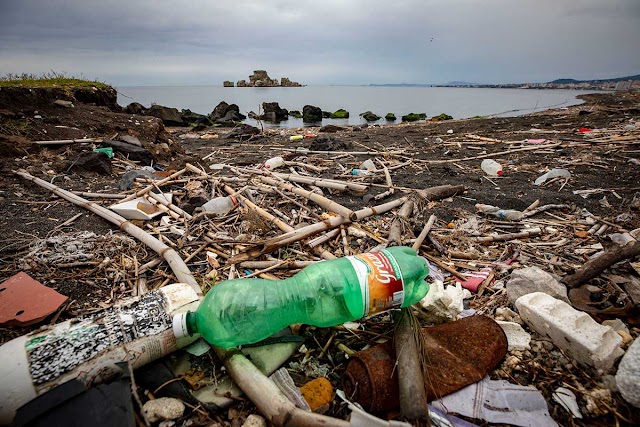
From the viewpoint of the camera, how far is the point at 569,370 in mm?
1698

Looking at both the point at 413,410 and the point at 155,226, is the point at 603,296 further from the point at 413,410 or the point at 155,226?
the point at 155,226

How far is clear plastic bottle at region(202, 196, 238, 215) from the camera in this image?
12.2ft

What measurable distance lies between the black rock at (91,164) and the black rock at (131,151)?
940 millimetres

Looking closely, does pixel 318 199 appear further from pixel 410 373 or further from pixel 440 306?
pixel 410 373

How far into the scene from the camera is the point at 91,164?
17.3 ft

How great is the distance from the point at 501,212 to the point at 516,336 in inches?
92.5

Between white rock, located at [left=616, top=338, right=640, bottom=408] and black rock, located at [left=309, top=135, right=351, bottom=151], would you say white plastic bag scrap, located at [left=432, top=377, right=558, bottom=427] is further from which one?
black rock, located at [left=309, top=135, right=351, bottom=151]

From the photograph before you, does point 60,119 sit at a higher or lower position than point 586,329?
higher

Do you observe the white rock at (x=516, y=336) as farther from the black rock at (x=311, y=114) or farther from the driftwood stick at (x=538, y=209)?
the black rock at (x=311, y=114)

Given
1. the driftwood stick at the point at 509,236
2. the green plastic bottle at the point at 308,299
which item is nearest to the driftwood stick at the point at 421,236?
the driftwood stick at the point at 509,236

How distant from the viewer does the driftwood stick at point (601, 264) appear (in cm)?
229

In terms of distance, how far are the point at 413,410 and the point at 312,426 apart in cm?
44

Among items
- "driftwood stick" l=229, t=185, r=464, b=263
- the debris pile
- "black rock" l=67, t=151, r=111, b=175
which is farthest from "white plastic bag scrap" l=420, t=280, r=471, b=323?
"black rock" l=67, t=151, r=111, b=175

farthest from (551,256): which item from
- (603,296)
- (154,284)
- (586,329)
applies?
(154,284)
